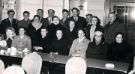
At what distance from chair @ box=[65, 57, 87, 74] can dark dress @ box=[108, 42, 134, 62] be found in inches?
60.3

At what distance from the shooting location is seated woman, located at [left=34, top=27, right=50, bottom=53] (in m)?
7.06

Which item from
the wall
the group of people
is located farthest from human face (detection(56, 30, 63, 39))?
the wall

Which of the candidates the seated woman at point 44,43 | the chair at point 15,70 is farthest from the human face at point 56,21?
the chair at point 15,70

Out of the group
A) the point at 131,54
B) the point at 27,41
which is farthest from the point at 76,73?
the point at 27,41

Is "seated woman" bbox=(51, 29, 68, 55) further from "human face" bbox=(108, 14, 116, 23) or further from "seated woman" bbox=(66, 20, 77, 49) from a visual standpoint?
"human face" bbox=(108, 14, 116, 23)

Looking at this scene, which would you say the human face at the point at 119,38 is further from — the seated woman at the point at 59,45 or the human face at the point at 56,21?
the human face at the point at 56,21

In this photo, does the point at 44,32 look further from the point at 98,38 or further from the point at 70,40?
the point at 98,38

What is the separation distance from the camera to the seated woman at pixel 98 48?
237 inches

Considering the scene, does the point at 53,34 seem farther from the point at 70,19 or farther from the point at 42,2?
the point at 42,2

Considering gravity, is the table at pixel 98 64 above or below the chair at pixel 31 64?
below

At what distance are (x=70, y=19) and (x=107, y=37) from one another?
1.01 meters

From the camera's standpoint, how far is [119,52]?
6.25m

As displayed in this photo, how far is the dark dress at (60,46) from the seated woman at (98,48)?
843 millimetres

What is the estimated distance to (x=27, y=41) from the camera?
7066 mm
